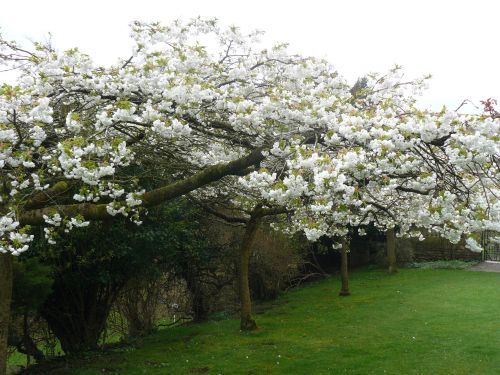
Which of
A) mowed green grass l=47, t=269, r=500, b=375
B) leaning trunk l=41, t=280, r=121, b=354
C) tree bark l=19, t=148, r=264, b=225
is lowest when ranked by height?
mowed green grass l=47, t=269, r=500, b=375

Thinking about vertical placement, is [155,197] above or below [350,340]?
above

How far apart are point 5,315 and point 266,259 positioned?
10.2 m

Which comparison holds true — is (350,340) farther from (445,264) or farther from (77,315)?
(445,264)

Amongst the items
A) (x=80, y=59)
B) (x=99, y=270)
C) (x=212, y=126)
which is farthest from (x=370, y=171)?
(x=99, y=270)

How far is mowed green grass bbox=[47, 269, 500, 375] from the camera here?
8344mm

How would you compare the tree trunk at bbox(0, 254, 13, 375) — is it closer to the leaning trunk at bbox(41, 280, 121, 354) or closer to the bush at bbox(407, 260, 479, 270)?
the leaning trunk at bbox(41, 280, 121, 354)

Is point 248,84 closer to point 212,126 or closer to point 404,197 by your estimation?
point 212,126

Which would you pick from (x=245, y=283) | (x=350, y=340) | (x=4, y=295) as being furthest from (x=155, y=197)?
(x=245, y=283)

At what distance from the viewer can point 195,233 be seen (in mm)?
13734

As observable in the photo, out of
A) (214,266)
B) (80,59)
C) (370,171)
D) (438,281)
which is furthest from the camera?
(438,281)

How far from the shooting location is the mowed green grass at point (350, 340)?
8.34 m

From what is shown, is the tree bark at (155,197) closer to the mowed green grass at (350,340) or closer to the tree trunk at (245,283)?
the mowed green grass at (350,340)

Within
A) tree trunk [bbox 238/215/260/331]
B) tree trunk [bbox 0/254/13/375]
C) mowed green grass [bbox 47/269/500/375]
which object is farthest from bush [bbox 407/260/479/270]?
tree trunk [bbox 0/254/13/375]

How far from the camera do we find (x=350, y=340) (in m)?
10.1
